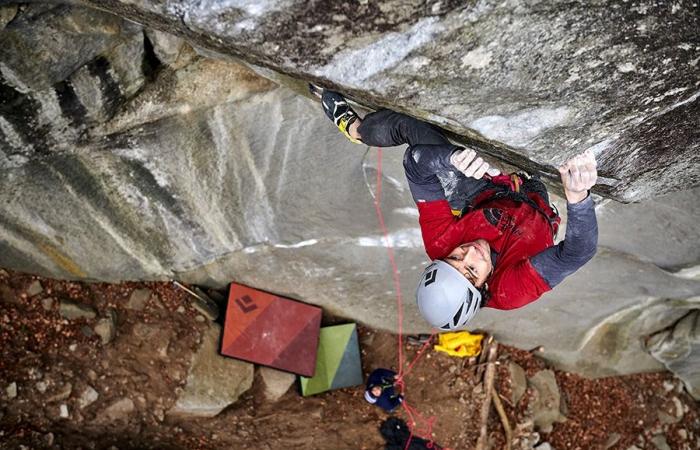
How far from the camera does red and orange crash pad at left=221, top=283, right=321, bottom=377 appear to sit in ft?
21.3

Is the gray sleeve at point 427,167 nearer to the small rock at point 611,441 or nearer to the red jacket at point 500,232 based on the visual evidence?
the red jacket at point 500,232

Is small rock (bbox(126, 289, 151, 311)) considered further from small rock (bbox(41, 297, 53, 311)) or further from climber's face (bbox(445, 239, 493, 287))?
climber's face (bbox(445, 239, 493, 287))

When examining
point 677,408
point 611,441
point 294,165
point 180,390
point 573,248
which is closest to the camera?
point 573,248

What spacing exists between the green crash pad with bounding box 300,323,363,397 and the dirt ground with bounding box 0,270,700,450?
0.74ft

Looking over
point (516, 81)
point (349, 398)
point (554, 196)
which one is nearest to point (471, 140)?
point (516, 81)

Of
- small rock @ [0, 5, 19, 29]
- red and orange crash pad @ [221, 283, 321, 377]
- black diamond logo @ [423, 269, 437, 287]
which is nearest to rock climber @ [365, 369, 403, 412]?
red and orange crash pad @ [221, 283, 321, 377]

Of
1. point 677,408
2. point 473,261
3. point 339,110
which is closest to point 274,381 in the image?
point 473,261

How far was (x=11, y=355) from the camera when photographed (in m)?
5.75

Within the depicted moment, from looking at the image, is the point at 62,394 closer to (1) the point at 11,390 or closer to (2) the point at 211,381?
(1) the point at 11,390

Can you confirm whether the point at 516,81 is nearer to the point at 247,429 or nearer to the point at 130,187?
the point at 130,187

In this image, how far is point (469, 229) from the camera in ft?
13.1

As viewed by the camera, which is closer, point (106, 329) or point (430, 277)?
point (430, 277)

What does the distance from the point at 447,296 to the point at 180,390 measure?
392cm

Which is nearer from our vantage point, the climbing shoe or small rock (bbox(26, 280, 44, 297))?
the climbing shoe
